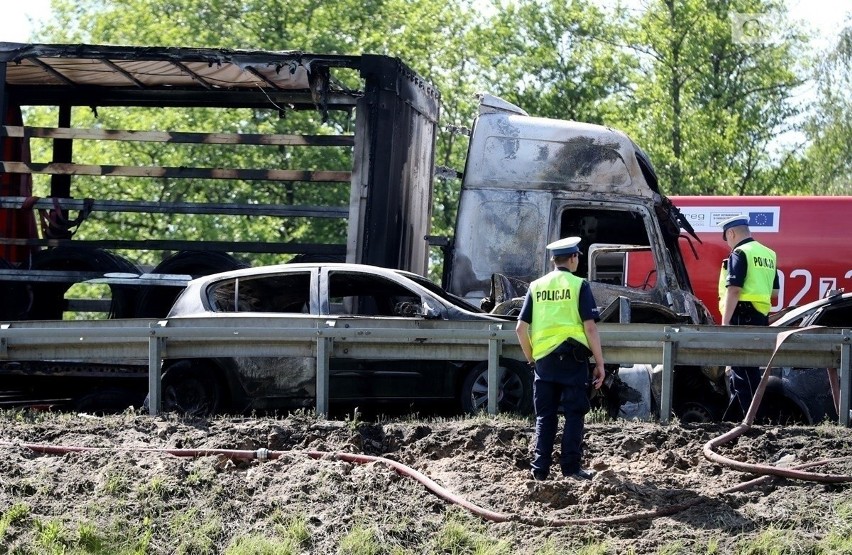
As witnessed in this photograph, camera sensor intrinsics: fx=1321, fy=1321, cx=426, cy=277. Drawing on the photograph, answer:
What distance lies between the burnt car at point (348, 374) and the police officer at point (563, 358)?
2112mm

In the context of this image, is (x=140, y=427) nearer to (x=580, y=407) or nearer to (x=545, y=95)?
(x=580, y=407)

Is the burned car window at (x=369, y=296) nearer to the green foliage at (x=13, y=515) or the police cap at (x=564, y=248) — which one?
the police cap at (x=564, y=248)

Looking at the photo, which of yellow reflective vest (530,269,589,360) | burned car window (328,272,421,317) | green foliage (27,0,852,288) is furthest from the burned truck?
green foliage (27,0,852,288)

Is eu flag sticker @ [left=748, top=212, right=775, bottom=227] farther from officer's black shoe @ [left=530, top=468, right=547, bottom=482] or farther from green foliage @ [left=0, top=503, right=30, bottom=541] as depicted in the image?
green foliage @ [left=0, top=503, right=30, bottom=541]

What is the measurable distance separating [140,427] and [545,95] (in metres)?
28.0

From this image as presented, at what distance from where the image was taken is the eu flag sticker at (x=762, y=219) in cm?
1772

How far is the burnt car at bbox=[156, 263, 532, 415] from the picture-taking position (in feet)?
35.0

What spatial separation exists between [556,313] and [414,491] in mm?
1466

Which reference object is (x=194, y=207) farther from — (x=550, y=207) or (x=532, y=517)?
(x=532, y=517)

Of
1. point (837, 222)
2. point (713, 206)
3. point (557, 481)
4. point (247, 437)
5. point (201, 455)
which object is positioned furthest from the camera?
point (713, 206)

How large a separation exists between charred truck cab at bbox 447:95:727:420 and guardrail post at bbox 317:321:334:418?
2.68 metres

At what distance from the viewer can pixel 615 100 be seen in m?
36.6

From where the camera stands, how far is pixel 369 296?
37.8 feet

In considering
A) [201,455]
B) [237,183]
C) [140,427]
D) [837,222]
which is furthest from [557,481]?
[237,183]
